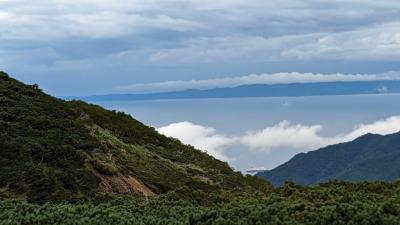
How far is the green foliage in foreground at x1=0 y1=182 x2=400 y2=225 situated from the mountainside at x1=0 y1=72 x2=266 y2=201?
4.46 m

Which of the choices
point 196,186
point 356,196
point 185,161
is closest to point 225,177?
point 185,161

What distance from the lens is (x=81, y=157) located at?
2394 cm

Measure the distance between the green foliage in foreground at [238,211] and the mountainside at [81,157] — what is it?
176 inches

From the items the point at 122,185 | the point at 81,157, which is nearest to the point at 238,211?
the point at 122,185

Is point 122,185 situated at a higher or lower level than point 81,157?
lower

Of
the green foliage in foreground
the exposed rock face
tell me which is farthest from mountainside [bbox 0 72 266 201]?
the green foliage in foreground

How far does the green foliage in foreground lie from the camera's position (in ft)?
42.5

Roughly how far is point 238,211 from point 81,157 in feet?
37.1

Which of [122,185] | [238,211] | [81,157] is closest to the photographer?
[238,211]

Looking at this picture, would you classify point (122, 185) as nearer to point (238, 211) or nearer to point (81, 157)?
point (81, 157)

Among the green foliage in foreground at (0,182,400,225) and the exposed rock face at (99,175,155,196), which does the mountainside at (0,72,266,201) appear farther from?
the green foliage in foreground at (0,182,400,225)

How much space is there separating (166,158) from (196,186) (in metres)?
6.11

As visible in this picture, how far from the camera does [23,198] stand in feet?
63.8

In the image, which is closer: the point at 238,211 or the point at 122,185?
the point at 238,211
